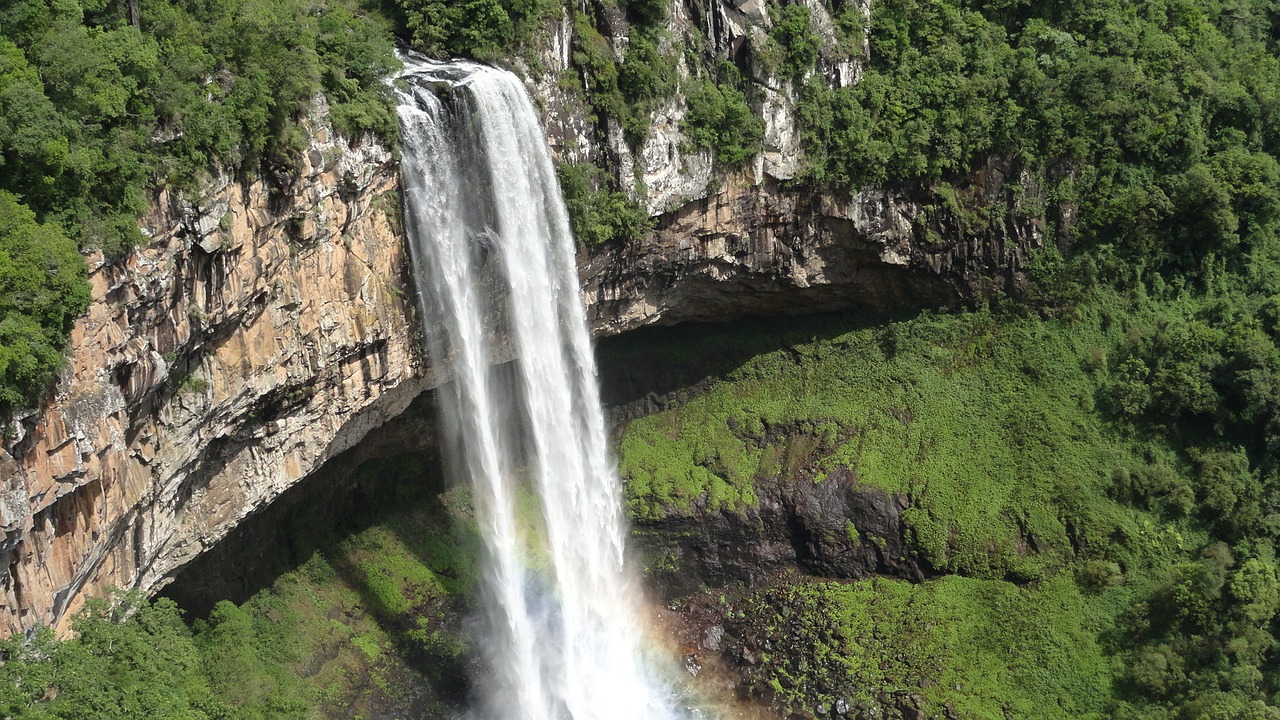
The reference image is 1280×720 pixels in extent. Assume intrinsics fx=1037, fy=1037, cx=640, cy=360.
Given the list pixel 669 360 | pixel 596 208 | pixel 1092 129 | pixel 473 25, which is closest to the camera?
pixel 473 25

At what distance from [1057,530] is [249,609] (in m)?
20.5

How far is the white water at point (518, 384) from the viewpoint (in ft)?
73.3

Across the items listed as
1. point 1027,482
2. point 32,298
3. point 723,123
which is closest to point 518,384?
point 723,123

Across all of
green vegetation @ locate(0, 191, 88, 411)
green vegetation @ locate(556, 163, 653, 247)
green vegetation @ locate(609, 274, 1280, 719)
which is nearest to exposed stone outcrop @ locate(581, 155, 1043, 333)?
green vegetation @ locate(609, 274, 1280, 719)

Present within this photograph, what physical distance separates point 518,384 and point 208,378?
9100mm

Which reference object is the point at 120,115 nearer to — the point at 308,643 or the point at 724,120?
the point at 308,643

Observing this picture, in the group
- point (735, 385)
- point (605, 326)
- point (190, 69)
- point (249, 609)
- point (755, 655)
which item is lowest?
point (755, 655)

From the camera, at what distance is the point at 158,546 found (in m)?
18.9

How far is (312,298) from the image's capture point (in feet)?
66.6

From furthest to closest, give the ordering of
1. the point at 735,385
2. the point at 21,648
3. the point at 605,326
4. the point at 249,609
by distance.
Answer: the point at 735,385 → the point at 605,326 → the point at 249,609 → the point at 21,648

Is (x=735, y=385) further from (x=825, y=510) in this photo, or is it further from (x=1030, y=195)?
(x=1030, y=195)

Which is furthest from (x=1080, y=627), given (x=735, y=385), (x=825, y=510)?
(x=735, y=385)

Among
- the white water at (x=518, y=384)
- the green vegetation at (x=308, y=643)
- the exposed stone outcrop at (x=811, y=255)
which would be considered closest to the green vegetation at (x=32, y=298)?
the green vegetation at (x=308, y=643)

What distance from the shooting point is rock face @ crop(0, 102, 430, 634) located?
1505 cm
